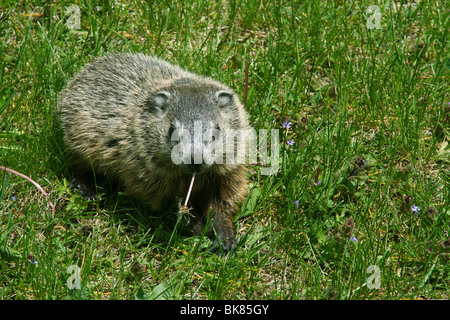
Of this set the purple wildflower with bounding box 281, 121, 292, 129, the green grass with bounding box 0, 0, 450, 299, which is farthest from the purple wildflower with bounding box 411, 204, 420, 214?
the purple wildflower with bounding box 281, 121, 292, 129

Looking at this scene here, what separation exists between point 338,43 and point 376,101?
105cm

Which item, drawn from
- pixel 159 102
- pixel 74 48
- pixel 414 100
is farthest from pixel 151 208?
pixel 414 100

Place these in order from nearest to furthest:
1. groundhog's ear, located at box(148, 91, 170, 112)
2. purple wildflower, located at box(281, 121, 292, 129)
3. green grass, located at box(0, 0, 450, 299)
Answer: green grass, located at box(0, 0, 450, 299) → groundhog's ear, located at box(148, 91, 170, 112) → purple wildflower, located at box(281, 121, 292, 129)

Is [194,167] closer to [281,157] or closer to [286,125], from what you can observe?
[281,157]

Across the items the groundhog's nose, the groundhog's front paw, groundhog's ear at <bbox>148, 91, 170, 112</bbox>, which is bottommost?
the groundhog's front paw

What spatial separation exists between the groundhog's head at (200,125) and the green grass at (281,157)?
1.98 feet

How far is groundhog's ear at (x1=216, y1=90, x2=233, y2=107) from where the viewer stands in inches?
204

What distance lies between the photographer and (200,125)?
4.75 meters

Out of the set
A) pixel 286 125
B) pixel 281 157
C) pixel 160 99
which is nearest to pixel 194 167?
pixel 160 99

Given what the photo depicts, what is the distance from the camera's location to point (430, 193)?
5332 mm

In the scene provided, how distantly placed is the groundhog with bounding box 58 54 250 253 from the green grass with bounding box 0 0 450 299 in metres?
0.21

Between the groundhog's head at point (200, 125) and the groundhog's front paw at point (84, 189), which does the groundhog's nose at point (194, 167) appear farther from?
the groundhog's front paw at point (84, 189)

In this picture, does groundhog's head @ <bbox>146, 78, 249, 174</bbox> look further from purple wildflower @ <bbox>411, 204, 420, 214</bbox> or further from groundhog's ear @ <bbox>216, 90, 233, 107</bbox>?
purple wildflower @ <bbox>411, 204, 420, 214</bbox>

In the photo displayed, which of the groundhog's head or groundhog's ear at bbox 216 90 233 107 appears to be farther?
groundhog's ear at bbox 216 90 233 107
